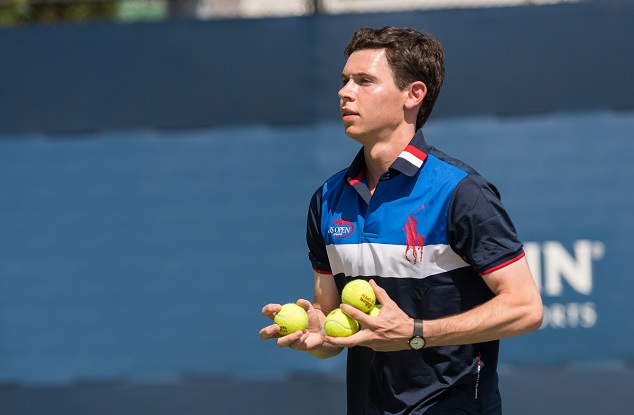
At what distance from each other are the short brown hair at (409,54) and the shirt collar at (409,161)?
17cm

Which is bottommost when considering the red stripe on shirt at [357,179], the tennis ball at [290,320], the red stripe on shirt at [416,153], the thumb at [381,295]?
the tennis ball at [290,320]

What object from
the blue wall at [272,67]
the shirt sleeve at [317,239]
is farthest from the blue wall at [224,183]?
the shirt sleeve at [317,239]

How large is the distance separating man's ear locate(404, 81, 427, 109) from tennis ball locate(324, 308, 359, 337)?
755mm

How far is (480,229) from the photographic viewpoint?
303 centimetres

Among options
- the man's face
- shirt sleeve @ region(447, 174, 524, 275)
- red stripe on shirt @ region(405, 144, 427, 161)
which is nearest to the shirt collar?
red stripe on shirt @ region(405, 144, 427, 161)

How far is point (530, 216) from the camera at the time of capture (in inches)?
226

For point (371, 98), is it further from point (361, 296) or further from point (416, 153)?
point (361, 296)

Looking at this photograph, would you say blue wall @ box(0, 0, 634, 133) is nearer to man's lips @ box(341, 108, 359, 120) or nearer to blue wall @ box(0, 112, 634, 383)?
blue wall @ box(0, 112, 634, 383)

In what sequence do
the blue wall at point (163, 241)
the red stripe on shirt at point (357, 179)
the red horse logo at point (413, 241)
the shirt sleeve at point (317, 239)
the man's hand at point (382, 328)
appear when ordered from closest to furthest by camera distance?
the man's hand at point (382, 328), the red horse logo at point (413, 241), the red stripe on shirt at point (357, 179), the shirt sleeve at point (317, 239), the blue wall at point (163, 241)

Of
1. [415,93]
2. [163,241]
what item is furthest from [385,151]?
[163,241]

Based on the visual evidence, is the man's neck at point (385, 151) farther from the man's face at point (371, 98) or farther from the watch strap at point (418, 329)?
the watch strap at point (418, 329)

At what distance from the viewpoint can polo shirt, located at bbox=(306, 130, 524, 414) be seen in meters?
3.06

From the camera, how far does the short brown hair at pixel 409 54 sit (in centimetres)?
330

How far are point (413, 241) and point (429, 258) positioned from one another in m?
0.08
